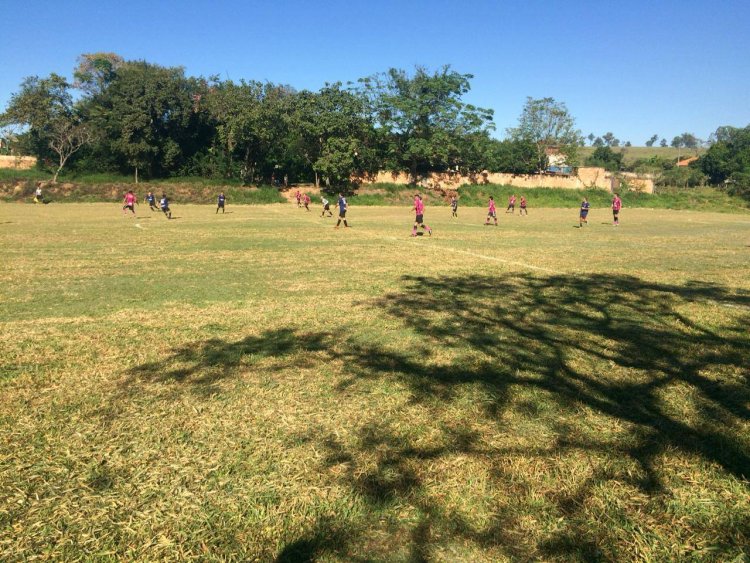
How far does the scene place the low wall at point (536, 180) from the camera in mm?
62531

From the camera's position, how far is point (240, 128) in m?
54.4

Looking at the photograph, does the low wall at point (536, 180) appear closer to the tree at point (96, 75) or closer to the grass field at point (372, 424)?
the tree at point (96, 75)

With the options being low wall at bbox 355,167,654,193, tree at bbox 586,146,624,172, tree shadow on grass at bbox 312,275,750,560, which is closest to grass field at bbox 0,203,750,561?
tree shadow on grass at bbox 312,275,750,560

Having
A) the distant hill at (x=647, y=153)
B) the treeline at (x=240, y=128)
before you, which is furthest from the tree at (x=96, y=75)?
the distant hill at (x=647, y=153)

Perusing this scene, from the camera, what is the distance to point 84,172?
5541 cm

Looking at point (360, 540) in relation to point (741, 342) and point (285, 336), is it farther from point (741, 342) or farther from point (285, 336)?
point (741, 342)

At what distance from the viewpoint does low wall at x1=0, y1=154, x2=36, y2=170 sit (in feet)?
194

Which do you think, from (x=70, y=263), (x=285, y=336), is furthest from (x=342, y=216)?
(x=285, y=336)

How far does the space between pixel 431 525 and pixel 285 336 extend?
404 cm

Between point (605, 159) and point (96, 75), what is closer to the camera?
point (96, 75)

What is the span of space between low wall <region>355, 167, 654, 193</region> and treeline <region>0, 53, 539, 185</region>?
1.28 m

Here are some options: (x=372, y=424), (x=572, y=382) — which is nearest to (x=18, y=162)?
(x=372, y=424)

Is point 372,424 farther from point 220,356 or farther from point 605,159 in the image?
point 605,159

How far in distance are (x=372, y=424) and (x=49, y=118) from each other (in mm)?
63008
